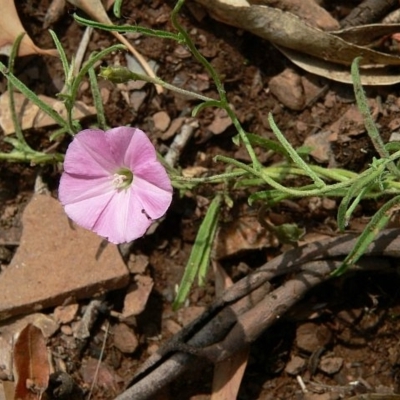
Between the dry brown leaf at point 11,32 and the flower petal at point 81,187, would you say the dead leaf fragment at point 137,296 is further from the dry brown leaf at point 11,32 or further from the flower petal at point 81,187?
the dry brown leaf at point 11,32

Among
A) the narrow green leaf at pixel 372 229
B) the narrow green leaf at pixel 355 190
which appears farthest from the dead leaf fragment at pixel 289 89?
the narrow green leaf at pixel 355 190

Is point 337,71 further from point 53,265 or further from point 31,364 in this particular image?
point 31,364

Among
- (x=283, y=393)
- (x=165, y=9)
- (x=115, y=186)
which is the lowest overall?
(x=283, y=393)

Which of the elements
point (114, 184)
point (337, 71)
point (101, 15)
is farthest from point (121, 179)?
point (337, 71)

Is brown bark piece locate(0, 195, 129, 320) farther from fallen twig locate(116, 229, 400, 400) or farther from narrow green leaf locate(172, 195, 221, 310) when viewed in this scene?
fallen twig locate(116, 229, 400, 400)

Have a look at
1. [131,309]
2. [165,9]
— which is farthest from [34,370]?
[165,9]

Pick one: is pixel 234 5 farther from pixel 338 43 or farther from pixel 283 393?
pixel 283 393

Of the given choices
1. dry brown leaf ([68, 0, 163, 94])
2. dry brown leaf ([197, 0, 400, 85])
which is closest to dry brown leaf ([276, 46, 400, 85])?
dry brown leaf ([197, 0, 400, 85])
